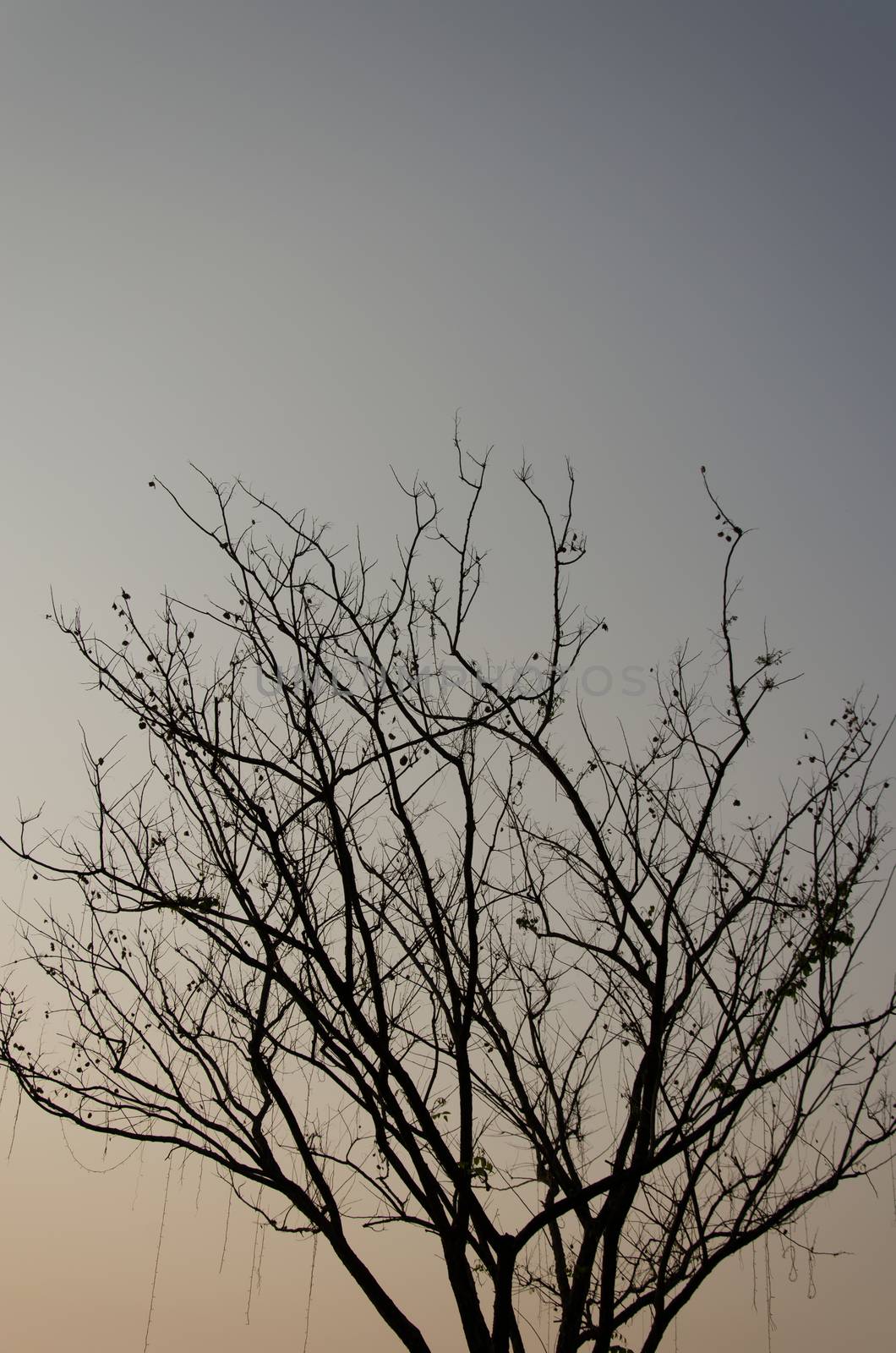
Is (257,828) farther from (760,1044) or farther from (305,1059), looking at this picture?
(760,1044)

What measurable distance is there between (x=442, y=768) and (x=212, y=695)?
4.97 ft

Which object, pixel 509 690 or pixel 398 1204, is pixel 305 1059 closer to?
pixel 398 1204

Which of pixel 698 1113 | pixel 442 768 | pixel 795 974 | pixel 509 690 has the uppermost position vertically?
pixel 509 690

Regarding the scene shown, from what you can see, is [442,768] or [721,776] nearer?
[442,768]

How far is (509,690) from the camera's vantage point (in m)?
6.73

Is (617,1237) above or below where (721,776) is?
below

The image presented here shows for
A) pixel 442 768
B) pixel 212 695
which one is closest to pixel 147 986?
pixel 212 695

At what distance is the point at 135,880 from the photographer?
633 cm

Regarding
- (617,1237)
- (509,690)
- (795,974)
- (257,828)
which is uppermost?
(509,690)

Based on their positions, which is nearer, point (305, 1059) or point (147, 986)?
point (305, 1059)

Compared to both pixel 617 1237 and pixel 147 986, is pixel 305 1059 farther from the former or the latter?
pixel 617 1237

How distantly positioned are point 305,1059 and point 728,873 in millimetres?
3064

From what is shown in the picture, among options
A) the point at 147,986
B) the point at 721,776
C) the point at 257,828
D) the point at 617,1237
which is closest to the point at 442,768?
the point at 257,828

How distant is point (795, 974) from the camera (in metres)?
6.48
